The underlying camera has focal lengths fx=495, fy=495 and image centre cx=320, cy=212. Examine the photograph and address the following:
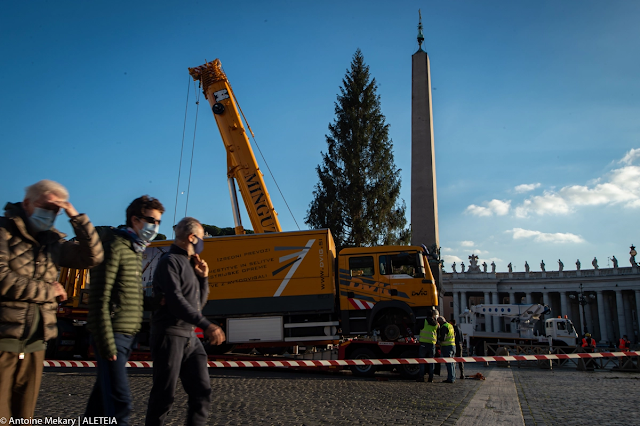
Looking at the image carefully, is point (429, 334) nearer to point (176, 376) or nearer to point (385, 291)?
point (385, 291)

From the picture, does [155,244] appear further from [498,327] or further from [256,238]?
[498,327]

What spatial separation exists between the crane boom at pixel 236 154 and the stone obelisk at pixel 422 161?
6.92 m

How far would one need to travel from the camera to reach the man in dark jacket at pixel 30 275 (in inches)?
106

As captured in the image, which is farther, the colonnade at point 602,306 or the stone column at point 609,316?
the stone column at point 609,316

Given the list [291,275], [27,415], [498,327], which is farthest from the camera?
[498,327]

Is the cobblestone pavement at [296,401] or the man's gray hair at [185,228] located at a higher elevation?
the man's gray hair at [185,228]

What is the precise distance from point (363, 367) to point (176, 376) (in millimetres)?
9078

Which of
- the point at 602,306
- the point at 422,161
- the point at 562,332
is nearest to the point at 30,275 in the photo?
the point at 422,161

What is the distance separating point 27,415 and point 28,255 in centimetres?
90

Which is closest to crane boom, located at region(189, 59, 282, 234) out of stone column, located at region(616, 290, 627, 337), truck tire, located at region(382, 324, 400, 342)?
truck tire, located at region(382, 324, 400, 342)

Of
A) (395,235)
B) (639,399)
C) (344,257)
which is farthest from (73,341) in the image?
(395,235)

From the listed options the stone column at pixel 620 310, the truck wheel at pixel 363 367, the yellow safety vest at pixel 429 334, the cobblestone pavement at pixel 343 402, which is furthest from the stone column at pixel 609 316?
the cobblestone pavement at pixel 343 402

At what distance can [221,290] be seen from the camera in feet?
41.5

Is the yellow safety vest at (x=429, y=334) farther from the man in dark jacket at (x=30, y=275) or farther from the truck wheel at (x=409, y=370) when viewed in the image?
the man in dark jacket at (x=30, y=275)
